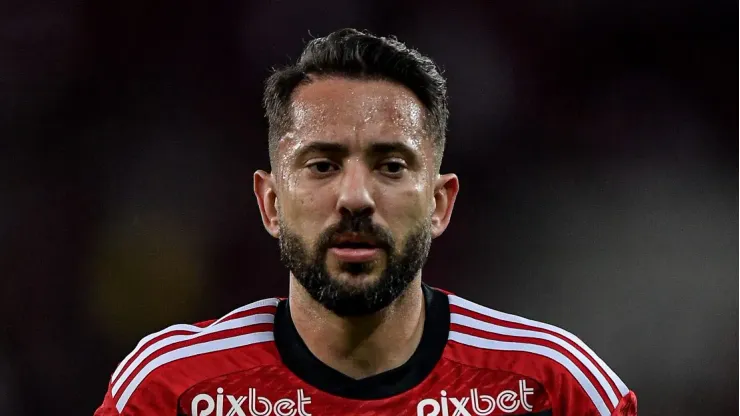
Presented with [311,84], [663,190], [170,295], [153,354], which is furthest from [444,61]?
[153,354]

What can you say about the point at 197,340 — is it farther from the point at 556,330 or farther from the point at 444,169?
the point at 444,169

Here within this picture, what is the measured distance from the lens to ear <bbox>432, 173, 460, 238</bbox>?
6.14 ft

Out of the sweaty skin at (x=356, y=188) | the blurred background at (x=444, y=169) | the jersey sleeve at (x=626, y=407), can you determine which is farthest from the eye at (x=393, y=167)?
the blurred background at (x=444, y=169)

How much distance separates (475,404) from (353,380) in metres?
0.26

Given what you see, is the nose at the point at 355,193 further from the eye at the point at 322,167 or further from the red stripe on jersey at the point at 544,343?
the red stripe on jersey at the point at 544,343

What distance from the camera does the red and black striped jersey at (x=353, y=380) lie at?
1.80 metres

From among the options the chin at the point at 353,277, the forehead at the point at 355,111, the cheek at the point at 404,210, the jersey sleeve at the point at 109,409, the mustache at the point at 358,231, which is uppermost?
the forehead at the point at 355,111

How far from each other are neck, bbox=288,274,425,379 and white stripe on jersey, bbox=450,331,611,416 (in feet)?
0.48

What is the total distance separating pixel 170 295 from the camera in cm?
298

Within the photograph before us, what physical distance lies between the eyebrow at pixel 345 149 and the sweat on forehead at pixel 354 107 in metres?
0.03

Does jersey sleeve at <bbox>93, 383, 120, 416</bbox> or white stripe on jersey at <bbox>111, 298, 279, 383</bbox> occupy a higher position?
white stripe on jersey at <bbox>111, 298, 279, 383</bbox>

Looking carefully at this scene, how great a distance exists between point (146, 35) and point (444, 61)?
1057 millimetres

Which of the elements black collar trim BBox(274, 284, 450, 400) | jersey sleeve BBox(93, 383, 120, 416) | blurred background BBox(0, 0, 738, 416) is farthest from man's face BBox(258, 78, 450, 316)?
blurred background BBox(0, 0, 738, 416)

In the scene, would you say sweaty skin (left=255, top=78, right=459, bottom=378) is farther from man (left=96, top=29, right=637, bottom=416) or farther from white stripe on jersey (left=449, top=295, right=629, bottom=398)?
white stripe on jersey (left=449, top=295, right=629, bottom=398)
